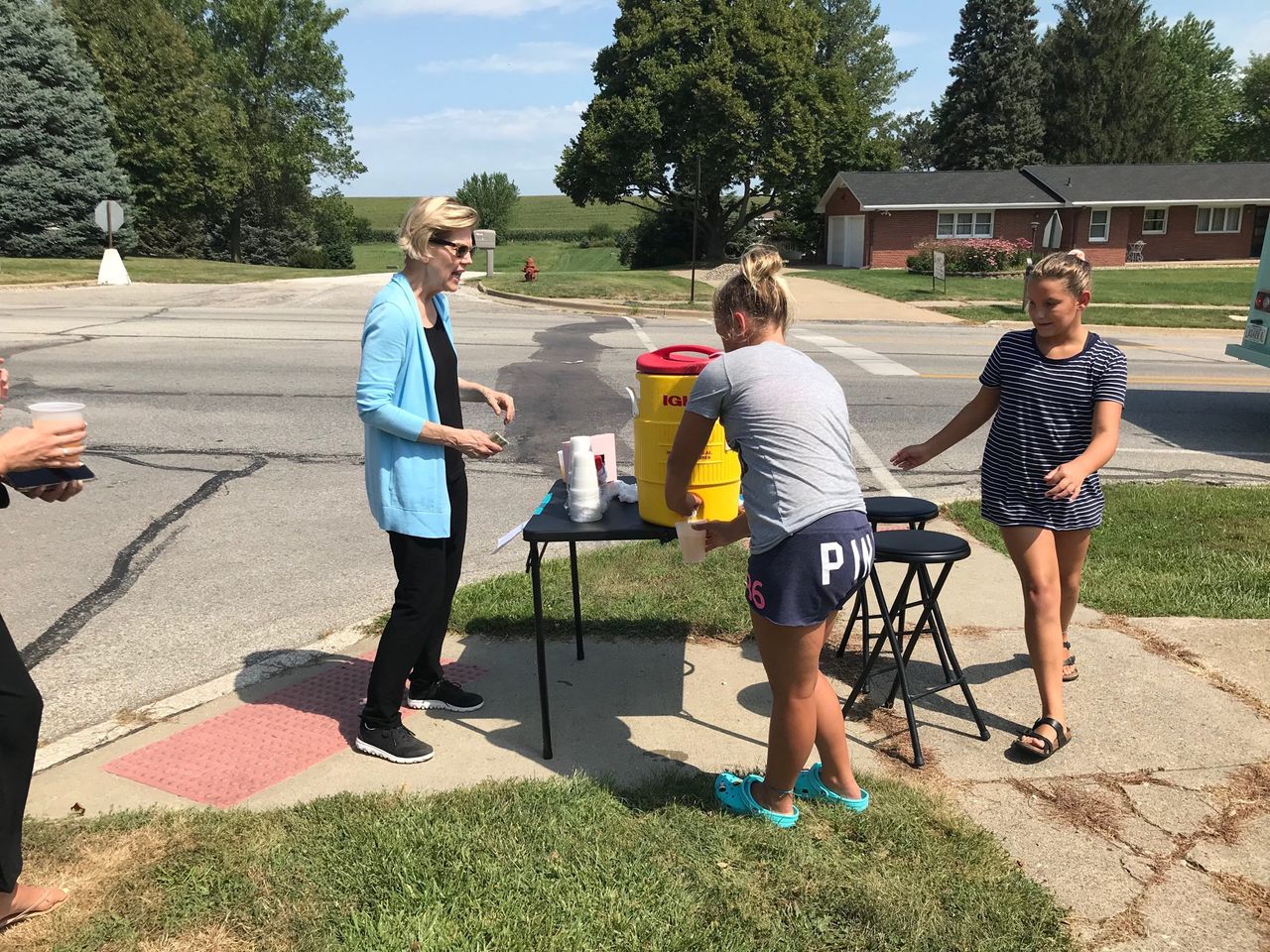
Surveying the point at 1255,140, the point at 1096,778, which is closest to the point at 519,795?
the point at 1096,778

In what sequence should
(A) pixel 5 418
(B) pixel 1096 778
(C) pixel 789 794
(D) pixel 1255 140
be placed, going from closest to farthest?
1. (C) pixel 789 794
2. (B) pixel 1096 778
3. (A) pixel 5 418
4. (D) pixel 1255 140

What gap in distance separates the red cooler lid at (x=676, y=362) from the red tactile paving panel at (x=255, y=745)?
5.65 ft

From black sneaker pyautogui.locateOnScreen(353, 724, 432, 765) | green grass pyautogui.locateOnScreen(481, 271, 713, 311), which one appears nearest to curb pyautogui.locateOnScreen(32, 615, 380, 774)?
black sneaker pyautogui.locateOnScreen(353, 724, 432, 765)

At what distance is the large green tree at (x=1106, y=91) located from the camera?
58375mm

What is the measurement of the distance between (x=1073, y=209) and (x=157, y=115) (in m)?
37.8

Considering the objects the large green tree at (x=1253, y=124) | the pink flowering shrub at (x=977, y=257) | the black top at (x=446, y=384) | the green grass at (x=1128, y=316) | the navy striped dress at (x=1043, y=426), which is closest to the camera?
the black top at (x=446, y=384)

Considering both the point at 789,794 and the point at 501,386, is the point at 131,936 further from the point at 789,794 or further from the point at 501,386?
the point at 501,386

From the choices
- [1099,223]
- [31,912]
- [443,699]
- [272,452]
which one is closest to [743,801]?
[443,699]

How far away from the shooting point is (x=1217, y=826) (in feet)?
10.5

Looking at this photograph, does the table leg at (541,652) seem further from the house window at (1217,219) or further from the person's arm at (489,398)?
the house window at (1217,219)

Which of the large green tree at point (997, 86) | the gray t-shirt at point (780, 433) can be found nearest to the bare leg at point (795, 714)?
the gray t-shirt at point (780, 433)

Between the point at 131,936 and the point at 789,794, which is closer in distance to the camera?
the point at 131,936

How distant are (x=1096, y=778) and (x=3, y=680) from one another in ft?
11.2

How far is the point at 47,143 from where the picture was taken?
33094 millimetres
